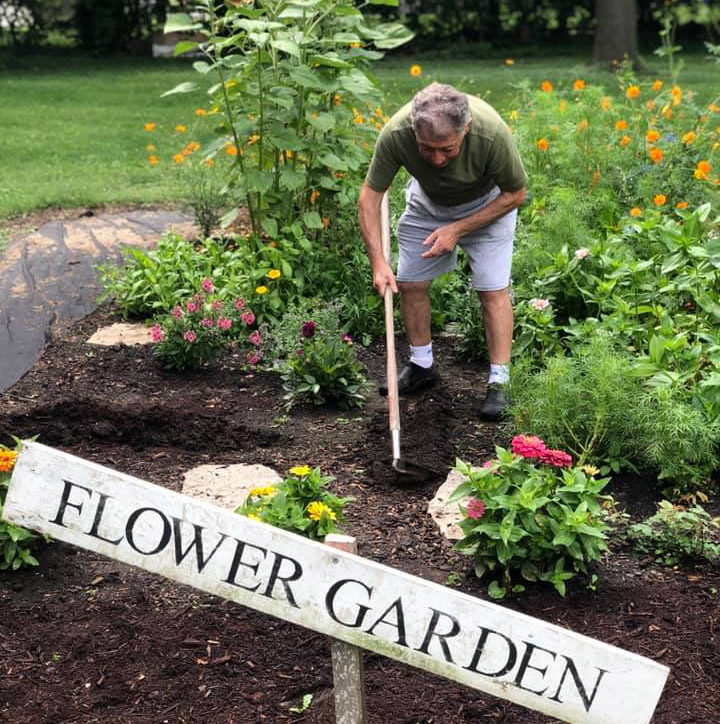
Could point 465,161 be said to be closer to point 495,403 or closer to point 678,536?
point 495,403

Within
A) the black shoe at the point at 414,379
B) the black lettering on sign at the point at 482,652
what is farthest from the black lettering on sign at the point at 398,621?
the black shoe at the point at 414,379

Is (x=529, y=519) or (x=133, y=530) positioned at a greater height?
(x=133, y=530)

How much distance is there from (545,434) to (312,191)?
7.51ft

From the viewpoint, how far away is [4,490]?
320 cm

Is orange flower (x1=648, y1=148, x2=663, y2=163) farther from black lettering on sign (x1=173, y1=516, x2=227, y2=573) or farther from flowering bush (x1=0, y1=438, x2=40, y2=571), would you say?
black lettering on sign (x1=173, y1=516, x2=227, y2=573)

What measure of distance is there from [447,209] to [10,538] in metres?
2.25

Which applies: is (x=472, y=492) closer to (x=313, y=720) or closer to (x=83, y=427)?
(x=313, y=720)

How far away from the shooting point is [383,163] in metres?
4.29

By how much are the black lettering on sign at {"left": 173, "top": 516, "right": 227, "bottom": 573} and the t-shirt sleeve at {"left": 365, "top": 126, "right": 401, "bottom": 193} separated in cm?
236

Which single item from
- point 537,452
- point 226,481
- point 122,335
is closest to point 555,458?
point 537,452

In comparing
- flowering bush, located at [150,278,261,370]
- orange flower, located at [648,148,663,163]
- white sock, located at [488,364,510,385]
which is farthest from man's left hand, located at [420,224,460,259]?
orange flower, located at [648,148,663,163]

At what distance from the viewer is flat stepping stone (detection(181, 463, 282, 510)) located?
375 cm

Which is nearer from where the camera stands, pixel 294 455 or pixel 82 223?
pixel 294 455

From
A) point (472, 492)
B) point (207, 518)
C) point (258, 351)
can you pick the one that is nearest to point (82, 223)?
point (258, 351)
